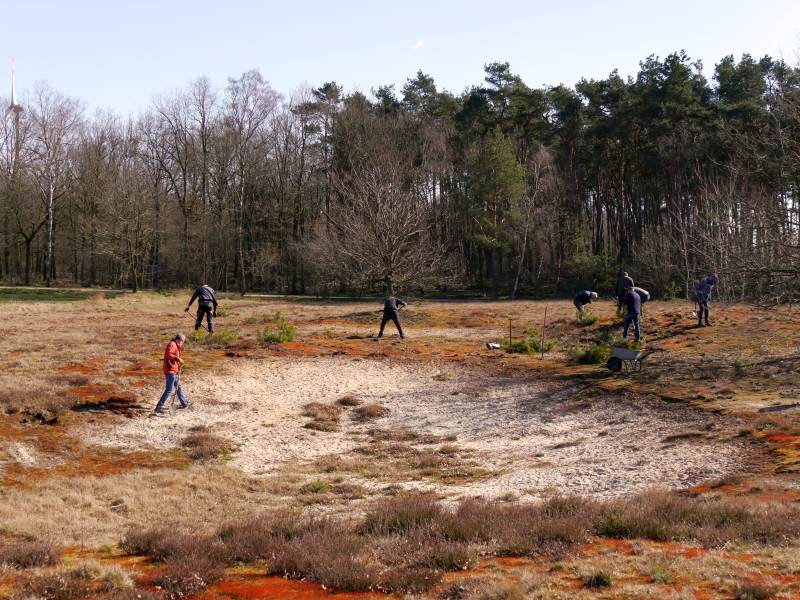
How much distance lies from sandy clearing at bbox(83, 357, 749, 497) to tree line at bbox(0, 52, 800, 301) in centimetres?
2060

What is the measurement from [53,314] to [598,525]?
35.0 m

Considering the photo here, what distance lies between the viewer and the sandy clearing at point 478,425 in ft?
38.2

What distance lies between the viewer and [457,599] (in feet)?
20.4

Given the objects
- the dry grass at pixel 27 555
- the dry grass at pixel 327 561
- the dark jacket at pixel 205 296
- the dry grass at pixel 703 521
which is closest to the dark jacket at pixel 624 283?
the dark jacket at pixel 205 296

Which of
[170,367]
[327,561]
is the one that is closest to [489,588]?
[327,561]

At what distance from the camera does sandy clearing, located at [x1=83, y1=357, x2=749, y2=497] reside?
11633mm

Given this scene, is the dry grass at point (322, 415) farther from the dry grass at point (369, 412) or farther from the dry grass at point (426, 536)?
the dry grass at point (426, 536)

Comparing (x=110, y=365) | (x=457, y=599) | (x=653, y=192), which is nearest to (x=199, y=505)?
(x=457, y=599)

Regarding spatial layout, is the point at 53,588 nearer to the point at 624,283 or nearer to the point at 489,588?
the point at 489,588

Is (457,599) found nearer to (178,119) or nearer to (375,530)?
(375,530)

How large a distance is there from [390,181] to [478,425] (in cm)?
3197

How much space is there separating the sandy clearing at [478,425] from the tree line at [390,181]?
811 inches

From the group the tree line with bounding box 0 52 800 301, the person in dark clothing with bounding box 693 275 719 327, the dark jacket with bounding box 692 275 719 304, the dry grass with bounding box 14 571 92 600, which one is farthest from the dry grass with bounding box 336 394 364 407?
the tree line with bounding box 0 52 800 301

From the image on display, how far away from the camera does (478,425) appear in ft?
53.5
